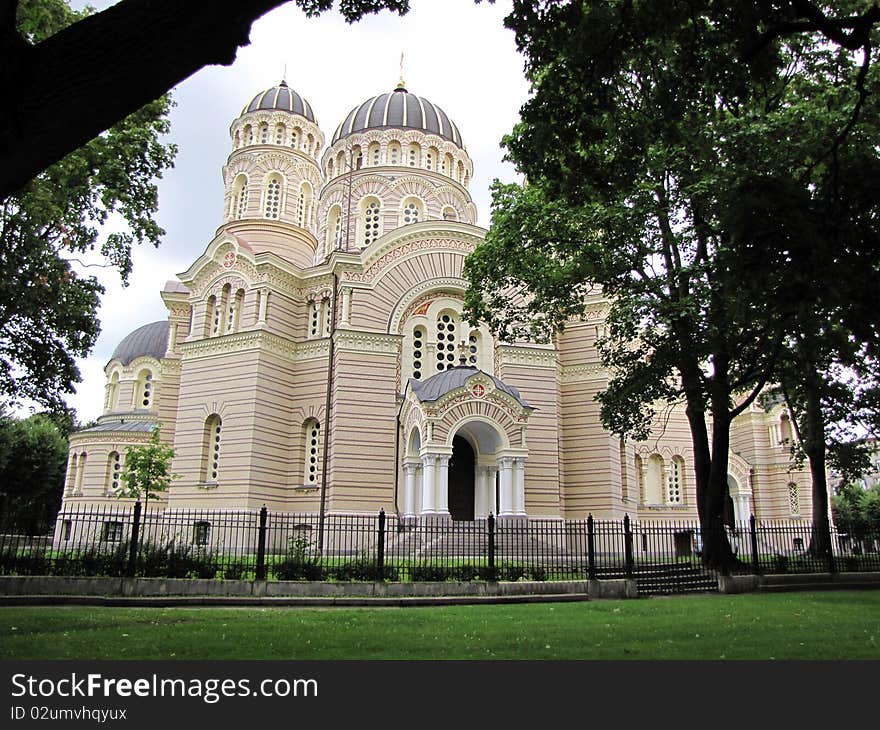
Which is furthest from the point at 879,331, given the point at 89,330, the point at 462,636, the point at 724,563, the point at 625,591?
the point at 89,330

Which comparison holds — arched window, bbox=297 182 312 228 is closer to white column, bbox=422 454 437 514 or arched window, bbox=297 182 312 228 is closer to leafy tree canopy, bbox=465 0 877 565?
white column, bbox=422 454 437 514

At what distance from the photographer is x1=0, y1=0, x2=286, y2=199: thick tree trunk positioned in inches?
189

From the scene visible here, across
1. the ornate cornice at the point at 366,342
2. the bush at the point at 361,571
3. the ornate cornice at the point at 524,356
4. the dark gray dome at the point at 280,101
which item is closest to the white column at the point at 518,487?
the ornate cornice at the point at 524,356

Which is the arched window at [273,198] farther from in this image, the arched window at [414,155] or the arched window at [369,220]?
the arched window at [414,155]

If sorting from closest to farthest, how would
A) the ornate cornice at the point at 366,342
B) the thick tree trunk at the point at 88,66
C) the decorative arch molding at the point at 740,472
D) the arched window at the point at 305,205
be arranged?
Answer: the thick tree trunk at the point at 88,66 → the ornate cornice at the point at 366,342 → the arched window at the point at 305,205 → the decorative arch molding at the point at 740,472

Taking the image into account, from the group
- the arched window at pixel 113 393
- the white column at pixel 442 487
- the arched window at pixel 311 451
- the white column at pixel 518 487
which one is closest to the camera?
the white column at pixel 442 487

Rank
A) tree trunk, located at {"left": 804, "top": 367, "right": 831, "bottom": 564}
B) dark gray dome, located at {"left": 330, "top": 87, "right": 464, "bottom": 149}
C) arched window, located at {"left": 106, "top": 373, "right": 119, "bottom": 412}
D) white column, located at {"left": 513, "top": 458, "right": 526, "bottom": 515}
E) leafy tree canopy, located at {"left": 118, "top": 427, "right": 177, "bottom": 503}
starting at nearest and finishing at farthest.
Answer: tree trunk, located at {"left": 804, "top": 367, "right": 831, "bottom": 564}, white column, located at {"left": 513, "top": 458, "right": 526, "bottom": 515}, leafy tree canopy, located at {"left": 118, "top": 427, "right": 177, "bottom": 503}, dark gray dome, located at {"left": 330, "top": 87, "right": 464, "bottom": 149}, arched window, located at {"left": 106, "top": 373, "right": 119, "bottom": 412}

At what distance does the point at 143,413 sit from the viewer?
39875 mm

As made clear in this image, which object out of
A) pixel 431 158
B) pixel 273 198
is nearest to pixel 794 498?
pixel 431 158

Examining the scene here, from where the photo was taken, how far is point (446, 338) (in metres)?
29.4

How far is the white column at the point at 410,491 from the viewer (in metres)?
25.5

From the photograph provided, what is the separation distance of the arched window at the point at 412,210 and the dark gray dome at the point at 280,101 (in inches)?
324

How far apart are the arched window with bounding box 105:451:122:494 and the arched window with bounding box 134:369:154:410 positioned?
5368 mm

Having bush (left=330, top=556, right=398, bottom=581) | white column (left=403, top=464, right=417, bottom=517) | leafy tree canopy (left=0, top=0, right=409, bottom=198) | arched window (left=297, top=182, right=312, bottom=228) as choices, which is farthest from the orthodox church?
leafy tree canopy (left=0, top=0, right=409, bottom=198)
